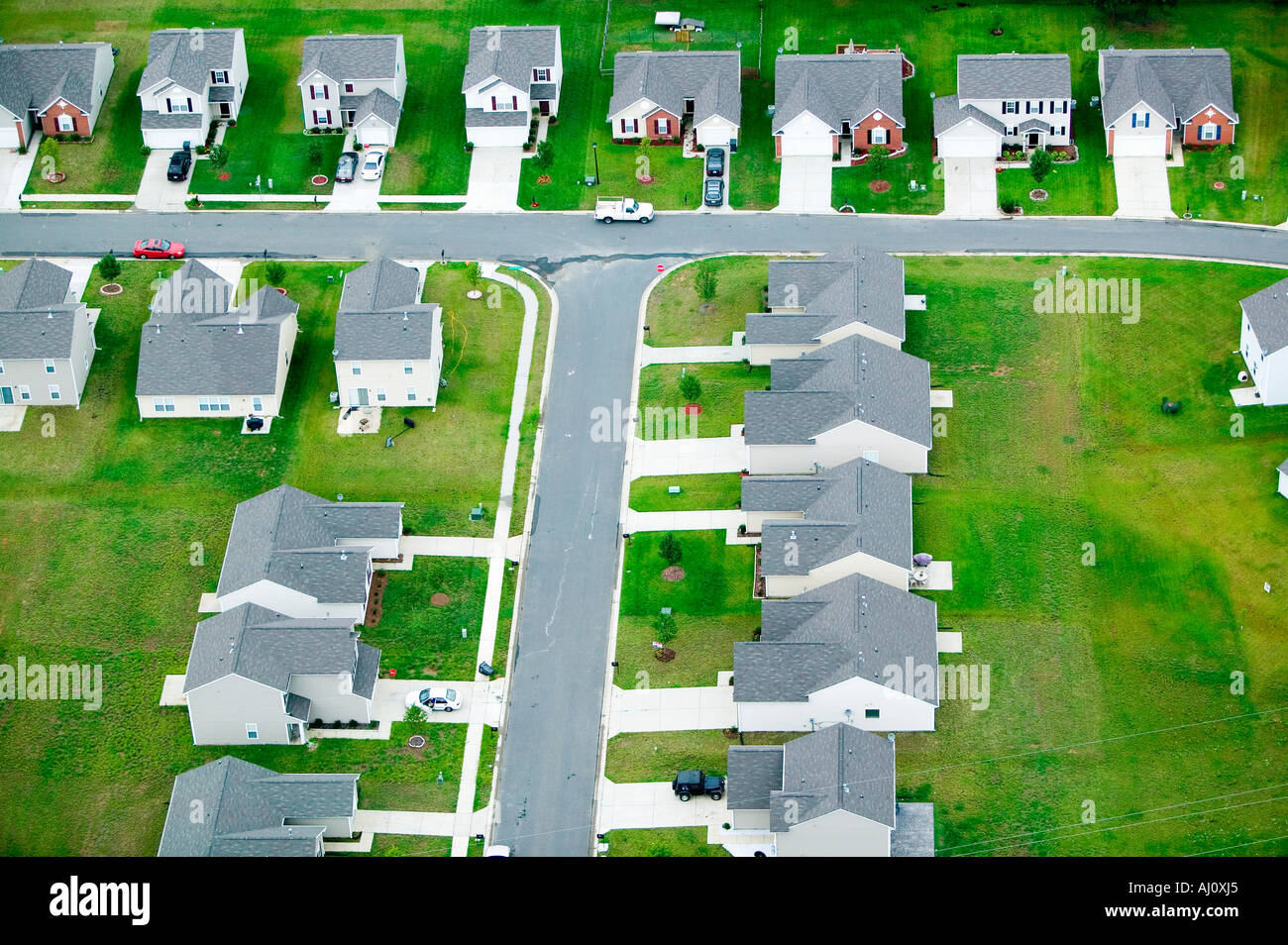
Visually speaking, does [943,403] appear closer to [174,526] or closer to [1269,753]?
[1269,753]

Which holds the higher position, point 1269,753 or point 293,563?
point 293,563

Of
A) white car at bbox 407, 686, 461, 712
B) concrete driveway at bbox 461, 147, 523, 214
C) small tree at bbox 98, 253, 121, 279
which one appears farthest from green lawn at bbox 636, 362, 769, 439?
small tree at bbox 98, 253, 121, 279

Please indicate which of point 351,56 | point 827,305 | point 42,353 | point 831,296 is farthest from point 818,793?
point 351,56

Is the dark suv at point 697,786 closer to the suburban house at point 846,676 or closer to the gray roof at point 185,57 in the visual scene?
the suburban house at point 846,676

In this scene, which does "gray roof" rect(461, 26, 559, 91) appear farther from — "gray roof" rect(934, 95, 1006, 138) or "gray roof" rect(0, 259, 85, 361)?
"gray roof" rect(0, 259, 85, 361)

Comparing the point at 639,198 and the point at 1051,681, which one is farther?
the point at 639,198

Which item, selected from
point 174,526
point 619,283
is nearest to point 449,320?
point 619,283

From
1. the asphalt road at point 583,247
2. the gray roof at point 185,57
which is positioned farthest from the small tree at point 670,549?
the gray roof at point 185,57
